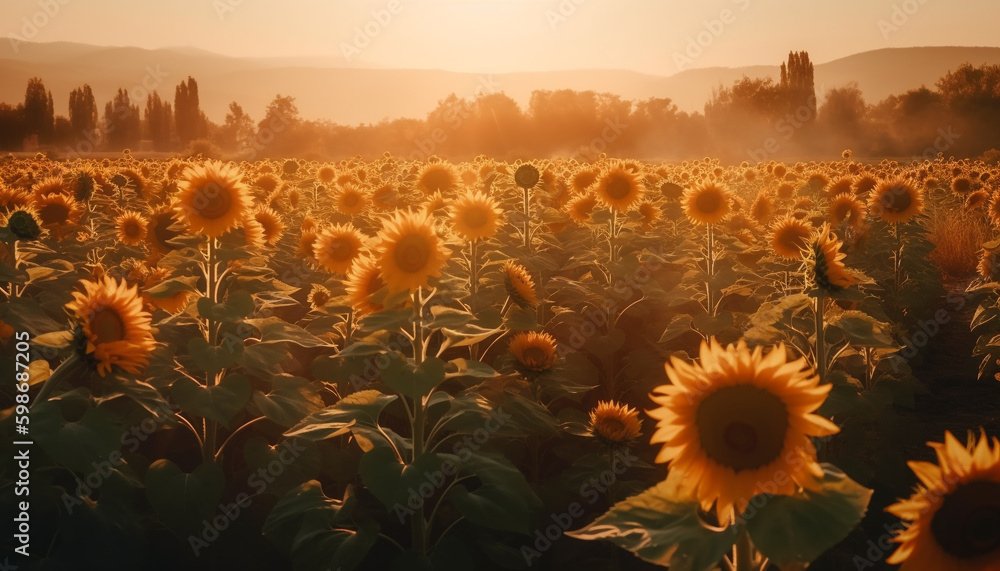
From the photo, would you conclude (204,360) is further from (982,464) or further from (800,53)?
(800,53)

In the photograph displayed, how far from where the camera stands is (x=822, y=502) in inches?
63.0

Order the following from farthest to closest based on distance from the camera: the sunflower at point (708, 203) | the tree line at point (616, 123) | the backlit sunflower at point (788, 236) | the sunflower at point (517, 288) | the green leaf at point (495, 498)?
the tree line at point (616, 123), the sunflower at point (708, 203), the backlit sunflower at point (788, 236), the sunflower at point (517, 288), the green leaf at point (495, 498)

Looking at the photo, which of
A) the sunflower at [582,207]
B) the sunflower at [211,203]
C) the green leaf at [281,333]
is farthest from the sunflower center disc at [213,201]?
the sunflower at [582,207]

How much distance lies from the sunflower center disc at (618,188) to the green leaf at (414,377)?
4450mm

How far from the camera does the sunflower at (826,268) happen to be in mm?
3150

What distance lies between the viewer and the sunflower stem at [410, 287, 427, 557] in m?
3.20

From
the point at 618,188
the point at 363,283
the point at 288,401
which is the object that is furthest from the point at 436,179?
the point at 288,401

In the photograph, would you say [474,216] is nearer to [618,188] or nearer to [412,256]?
[412,256]

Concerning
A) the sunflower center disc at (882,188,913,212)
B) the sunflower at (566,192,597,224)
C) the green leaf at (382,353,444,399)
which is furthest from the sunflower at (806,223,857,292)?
the sunflower at (566,192,597,224)

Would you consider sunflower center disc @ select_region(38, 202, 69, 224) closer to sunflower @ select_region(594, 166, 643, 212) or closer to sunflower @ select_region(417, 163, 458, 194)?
sunflower @ select_region(417, 163, 458, 194)

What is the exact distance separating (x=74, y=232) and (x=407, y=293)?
227 inches

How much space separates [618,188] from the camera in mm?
7062

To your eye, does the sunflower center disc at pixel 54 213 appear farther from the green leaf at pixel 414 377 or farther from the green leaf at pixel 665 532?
the green leaf at pixel 665 532

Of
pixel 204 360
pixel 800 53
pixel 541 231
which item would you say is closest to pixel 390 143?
pixel 800 53
